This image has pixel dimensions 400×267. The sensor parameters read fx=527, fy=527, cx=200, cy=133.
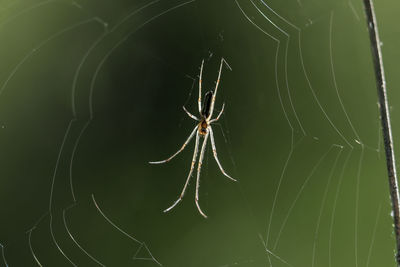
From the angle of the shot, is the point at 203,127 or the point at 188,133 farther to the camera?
the point at 188,133

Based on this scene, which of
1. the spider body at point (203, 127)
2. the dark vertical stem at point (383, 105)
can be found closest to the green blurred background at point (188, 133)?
the spider body at point (203, 127)

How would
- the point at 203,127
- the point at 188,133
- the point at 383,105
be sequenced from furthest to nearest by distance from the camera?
the point at 188,133
the point at 203,127
the point at 383,105

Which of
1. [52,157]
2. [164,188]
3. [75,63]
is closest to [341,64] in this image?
[164,188]

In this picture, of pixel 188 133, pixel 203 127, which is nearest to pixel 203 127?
pixel 203 127

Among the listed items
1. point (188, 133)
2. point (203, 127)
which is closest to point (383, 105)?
point (203, 127)

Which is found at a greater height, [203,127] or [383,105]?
[203,127]

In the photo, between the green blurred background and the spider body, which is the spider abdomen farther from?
the green blurred background

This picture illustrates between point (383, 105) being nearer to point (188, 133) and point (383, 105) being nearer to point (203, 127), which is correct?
point (203, 127)

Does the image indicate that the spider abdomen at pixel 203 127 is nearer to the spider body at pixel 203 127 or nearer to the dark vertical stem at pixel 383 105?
the spider body at pixel 203 127

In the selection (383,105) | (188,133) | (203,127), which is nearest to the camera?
(383,105)

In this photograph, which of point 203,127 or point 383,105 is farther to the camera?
point 203,127
